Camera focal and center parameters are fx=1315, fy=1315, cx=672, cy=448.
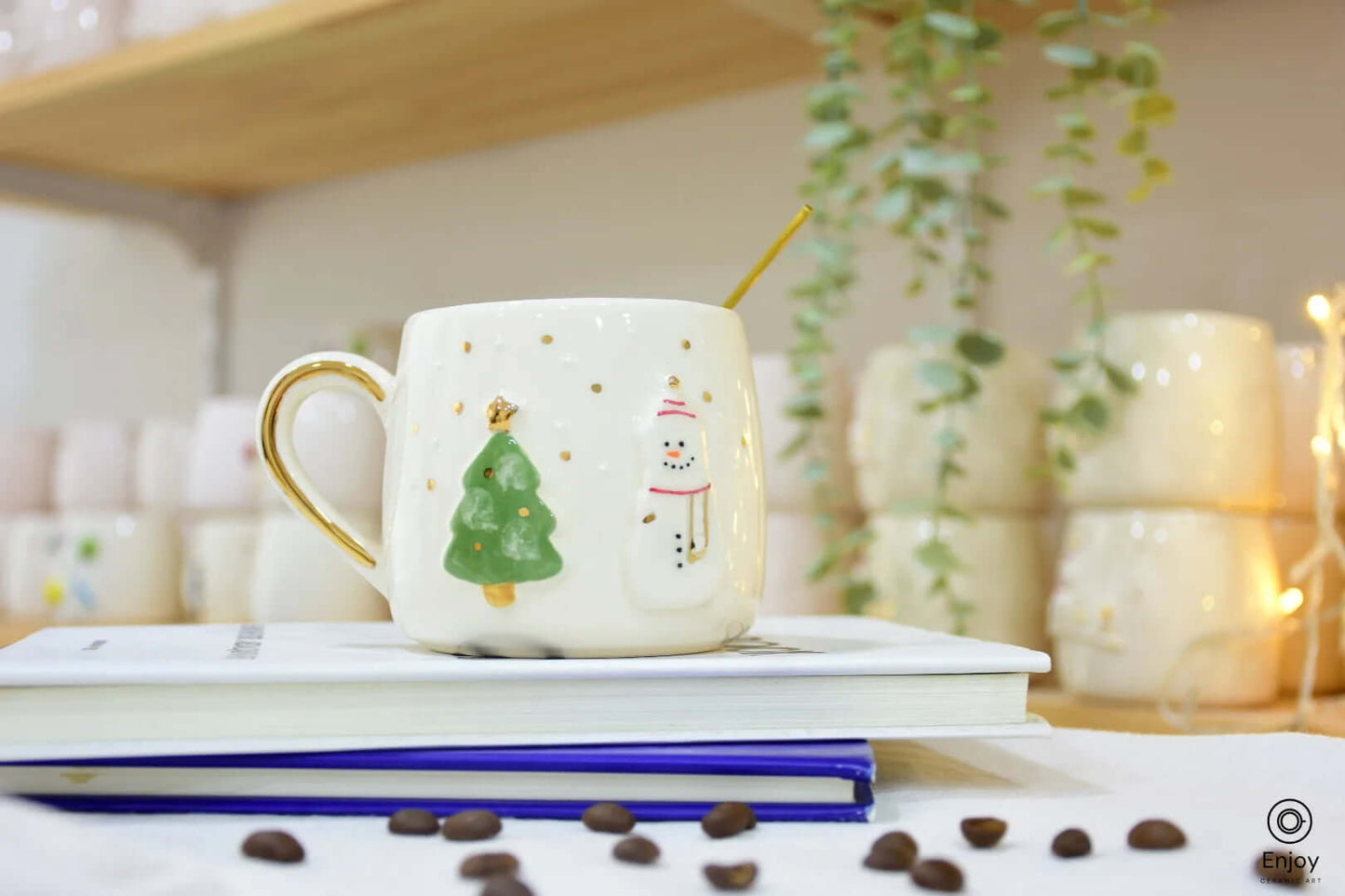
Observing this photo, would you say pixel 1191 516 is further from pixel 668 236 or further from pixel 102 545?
pixel 102 545

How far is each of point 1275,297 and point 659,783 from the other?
27.1 inches

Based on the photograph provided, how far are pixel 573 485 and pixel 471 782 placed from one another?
0.09 metres

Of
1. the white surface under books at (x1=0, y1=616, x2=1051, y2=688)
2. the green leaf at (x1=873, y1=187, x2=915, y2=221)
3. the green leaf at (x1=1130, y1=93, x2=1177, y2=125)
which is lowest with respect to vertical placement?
the white surface under books at (x1=0, y1=616, x2=1051, y2=688)

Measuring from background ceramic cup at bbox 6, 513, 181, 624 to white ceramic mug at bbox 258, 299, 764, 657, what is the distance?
842 millimetres

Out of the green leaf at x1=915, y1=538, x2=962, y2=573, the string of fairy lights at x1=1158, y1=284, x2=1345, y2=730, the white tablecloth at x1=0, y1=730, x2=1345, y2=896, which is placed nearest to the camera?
the white tablecloth at x1=0, y1=730, x2=1345, y2=896

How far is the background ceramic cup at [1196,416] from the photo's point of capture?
688 mm

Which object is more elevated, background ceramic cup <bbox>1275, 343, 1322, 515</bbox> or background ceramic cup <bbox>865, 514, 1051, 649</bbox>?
background ceramic cup <bbox>1275, 343, 1322, 515</bbox>

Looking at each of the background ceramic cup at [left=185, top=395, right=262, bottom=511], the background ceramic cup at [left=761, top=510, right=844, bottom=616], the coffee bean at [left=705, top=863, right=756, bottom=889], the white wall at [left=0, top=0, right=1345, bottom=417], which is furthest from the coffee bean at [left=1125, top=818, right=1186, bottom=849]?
the background ceramic cup at [left=185, top=395, right=262, bottom=511]

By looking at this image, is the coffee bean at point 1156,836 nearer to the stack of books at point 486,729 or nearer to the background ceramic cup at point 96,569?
the stack of books at point 486,729

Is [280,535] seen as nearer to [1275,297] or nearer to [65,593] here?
[65,593]

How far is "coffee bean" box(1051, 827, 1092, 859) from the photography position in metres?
0.33

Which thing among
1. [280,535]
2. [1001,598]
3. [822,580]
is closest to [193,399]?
[280,535]

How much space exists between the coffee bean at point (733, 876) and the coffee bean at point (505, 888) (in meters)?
0.04

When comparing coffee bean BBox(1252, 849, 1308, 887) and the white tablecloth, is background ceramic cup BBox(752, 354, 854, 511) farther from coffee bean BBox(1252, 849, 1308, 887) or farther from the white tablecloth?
coffee bean BBox(1252, 849, 1308, 887)
